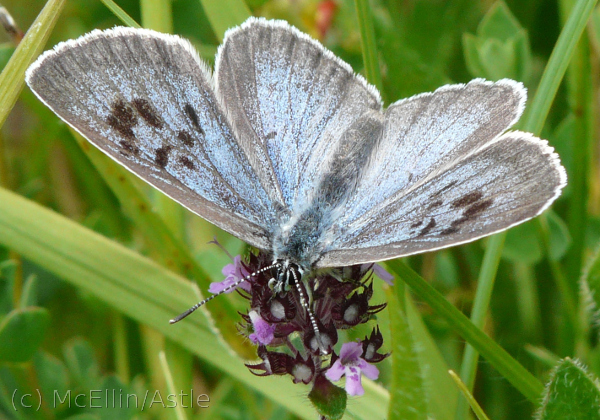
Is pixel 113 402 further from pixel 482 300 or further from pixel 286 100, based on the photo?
pixel 482 300

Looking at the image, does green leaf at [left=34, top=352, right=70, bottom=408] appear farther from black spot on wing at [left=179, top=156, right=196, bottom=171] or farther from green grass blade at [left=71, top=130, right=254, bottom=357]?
black spot on wing at [left=179, top=156, right=196, bottom=171]

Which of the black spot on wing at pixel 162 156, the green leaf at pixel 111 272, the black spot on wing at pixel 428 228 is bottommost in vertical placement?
the green leaf at pixel 111 272

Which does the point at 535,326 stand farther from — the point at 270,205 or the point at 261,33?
the point at 261,33

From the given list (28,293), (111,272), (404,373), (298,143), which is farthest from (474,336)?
(28,293)

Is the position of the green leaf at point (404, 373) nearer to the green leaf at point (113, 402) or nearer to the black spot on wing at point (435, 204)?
the black spot on wing at point (435, 204)

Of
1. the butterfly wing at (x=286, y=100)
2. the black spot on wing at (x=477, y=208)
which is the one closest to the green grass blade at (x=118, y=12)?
the butterfly wing at (x=286, y=100)

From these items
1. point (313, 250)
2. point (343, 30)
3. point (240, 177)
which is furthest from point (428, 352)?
point (343, 30)
